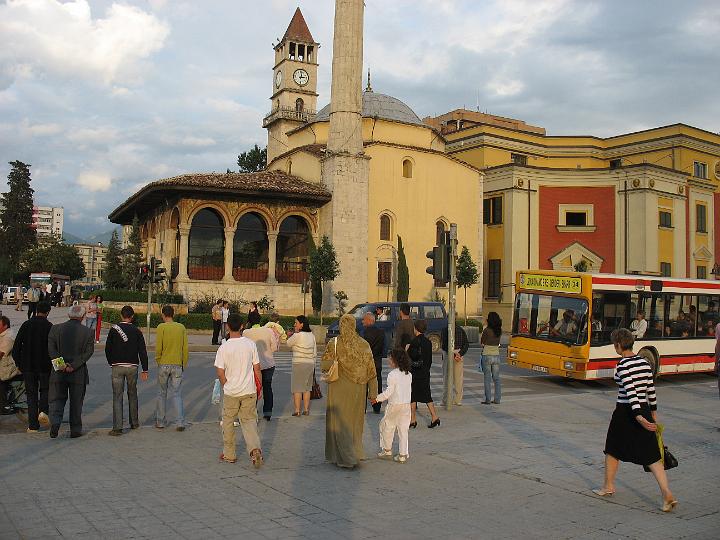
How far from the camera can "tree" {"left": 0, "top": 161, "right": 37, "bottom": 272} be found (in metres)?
79.8

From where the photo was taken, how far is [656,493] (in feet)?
24.4

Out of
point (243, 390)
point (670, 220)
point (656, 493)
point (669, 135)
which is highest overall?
point (669, 135)

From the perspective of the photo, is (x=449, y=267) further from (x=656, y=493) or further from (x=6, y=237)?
(x=6, y=237)

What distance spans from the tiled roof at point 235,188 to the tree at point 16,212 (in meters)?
46.9

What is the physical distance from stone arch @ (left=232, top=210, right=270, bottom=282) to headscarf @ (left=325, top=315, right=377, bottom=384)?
29304 mm

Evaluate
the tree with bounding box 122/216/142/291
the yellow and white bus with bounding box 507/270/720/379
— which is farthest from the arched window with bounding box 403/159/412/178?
the yellow and white bus with bounding box 507/270/720/379

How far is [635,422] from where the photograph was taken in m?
6.82

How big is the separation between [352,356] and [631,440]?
3.14 metres

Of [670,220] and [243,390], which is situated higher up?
[670,220]

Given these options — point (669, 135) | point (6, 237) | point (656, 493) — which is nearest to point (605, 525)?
point (656, 493)

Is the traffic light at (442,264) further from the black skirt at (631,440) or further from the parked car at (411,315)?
the parked car at (411,315)

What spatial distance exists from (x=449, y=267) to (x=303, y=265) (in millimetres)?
26604

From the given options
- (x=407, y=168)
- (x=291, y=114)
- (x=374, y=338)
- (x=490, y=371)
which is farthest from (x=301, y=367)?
(x=291, y=114)

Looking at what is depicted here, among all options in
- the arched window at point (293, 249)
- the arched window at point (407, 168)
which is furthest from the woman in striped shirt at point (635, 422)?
the arched window at point (407, 168)
